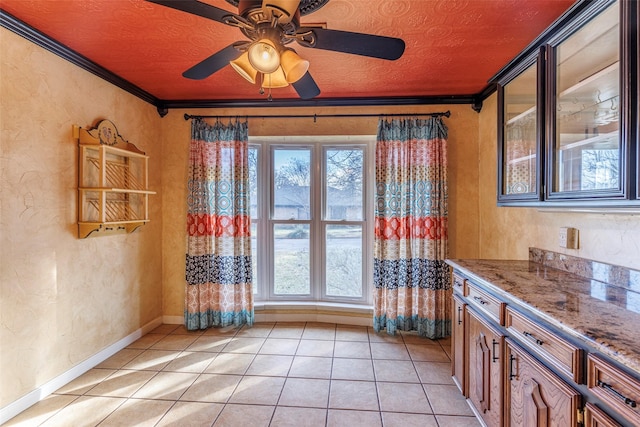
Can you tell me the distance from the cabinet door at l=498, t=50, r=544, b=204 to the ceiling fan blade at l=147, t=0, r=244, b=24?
1.66 metres

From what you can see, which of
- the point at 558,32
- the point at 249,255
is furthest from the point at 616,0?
the point at 249,255

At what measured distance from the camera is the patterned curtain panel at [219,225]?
3.19 metres

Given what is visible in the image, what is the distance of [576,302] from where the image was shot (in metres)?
1.30

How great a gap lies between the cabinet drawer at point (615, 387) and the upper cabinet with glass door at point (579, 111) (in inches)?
25.2

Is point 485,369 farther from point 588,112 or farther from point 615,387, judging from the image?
point 588,112

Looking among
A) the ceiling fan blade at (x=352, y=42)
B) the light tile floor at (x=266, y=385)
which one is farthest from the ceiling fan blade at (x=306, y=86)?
the light tile floor at (x=266, y=385)

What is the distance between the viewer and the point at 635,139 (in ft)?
3.77

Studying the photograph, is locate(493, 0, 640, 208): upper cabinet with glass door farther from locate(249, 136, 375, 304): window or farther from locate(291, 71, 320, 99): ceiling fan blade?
locate(249, 136, 375, 304): window

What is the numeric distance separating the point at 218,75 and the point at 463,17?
1.94 meters

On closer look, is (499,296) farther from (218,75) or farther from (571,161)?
(218,75)

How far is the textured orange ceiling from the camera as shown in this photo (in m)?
1.74

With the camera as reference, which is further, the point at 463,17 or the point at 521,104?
the point at 521,104

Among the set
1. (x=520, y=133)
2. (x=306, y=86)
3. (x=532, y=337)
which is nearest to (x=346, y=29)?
(x=306, y=86)

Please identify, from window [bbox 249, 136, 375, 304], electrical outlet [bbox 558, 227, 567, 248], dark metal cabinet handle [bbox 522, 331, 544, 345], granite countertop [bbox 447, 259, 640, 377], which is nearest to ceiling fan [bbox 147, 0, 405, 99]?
granite countertop [bbox 447, 259, 640, 377]
